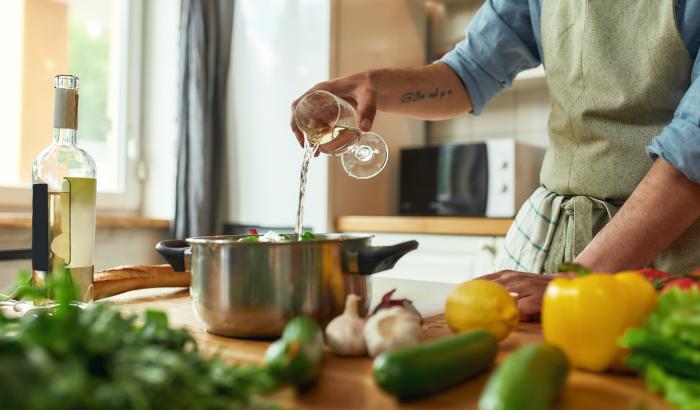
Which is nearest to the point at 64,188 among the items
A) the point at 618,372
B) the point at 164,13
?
the point at 618,372

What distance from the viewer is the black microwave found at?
2.28 metres

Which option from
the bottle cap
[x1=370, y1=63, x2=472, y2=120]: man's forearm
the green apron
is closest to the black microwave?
[x1=370, y1=63, x2=472, y2=120]: man's forearm

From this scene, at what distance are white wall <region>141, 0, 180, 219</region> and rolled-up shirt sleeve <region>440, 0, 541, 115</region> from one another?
5.59 ft

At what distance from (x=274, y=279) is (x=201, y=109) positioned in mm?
2101

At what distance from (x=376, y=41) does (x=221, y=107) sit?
73 cm

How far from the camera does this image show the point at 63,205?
0.83 metres

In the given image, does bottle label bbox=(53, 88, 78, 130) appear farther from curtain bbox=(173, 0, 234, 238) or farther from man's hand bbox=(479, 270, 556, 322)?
curtain bbox=(173, 0, 234, 238)

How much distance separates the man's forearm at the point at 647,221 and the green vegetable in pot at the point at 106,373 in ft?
1.98

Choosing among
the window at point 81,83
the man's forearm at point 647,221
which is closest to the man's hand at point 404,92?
the man's forearm at point 647,221

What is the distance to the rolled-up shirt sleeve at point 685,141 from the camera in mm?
850

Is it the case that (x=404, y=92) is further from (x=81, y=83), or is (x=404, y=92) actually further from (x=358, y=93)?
(x=81, y=83)

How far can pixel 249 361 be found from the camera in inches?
23.1

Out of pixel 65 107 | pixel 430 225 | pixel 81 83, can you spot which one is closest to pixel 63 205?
pixel 65 107

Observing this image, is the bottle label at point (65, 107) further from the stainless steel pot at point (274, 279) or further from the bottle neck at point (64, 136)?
the stainless steel pot at point (274, 279)
